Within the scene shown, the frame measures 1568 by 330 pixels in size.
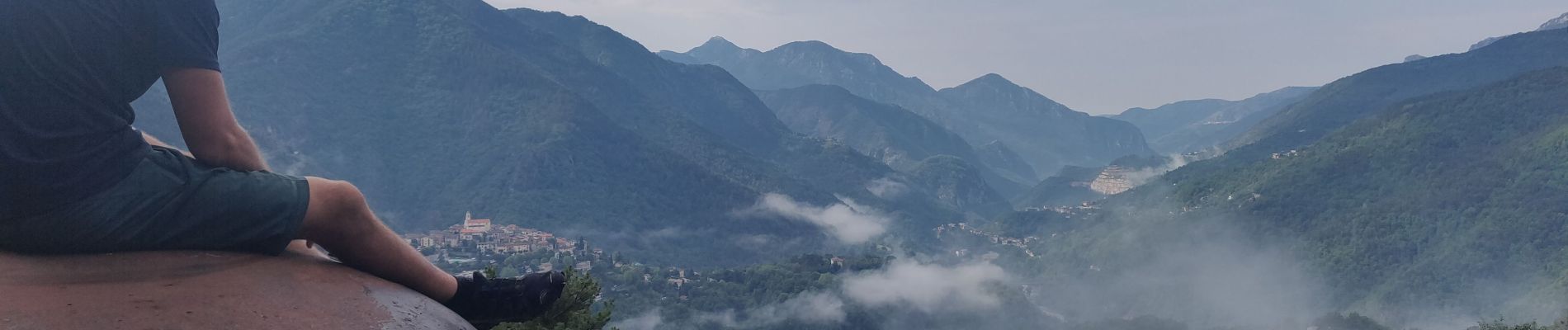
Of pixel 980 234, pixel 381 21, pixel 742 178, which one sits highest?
pixel 381 21

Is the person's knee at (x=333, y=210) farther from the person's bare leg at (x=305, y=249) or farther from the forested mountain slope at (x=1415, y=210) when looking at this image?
the forested mountain slope at (x=1415, y=210)

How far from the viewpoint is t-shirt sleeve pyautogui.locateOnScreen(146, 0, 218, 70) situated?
3.56 m

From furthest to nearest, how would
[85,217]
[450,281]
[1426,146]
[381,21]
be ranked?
[381,21] → [1426,146] → [450,281] → [85,217]

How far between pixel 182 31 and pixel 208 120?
0.37 m

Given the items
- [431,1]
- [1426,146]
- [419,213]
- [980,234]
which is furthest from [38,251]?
[431,1]

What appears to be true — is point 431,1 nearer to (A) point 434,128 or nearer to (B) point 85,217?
(A) point 434,128

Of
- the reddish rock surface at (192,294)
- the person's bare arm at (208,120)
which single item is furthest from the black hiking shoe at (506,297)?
the person's bare arm at (208,120)

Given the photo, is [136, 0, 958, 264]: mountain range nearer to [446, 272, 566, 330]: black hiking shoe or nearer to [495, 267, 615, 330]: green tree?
[495, 267, 615, 330]: green tree

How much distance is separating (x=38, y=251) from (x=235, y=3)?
18620 cm

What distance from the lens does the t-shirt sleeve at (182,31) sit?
3.56 metres

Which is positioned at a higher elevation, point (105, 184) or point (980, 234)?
point (105, 184)

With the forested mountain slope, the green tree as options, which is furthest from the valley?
the green tree

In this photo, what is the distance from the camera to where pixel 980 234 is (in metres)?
162

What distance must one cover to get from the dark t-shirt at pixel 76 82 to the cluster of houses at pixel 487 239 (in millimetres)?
73612
